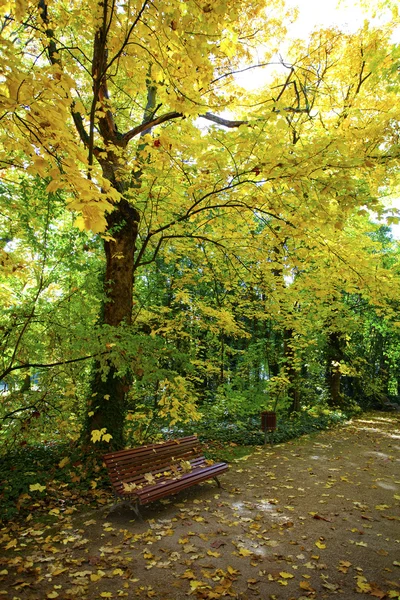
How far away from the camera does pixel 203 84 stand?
4.35 m

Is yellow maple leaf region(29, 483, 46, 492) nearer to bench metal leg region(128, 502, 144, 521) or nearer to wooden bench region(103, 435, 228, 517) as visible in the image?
wooden bench region(103, 435, 228, 517)

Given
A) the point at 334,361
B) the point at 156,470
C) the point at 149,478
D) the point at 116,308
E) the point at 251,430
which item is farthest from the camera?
the point at 334,361

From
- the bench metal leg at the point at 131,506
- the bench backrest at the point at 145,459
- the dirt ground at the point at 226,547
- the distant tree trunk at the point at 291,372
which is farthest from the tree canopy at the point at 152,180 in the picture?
the distant tree trunk at the point at 291,372

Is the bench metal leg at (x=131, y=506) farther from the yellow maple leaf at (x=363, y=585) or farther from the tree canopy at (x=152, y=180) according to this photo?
the yellow maple leaf at (x=363, y=585)

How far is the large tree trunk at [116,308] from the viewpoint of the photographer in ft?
19.9

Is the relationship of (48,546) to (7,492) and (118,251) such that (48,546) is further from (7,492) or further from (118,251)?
(118,251)

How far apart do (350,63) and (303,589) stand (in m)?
10.1

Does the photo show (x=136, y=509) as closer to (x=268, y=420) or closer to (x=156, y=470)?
(x=156, y=470)

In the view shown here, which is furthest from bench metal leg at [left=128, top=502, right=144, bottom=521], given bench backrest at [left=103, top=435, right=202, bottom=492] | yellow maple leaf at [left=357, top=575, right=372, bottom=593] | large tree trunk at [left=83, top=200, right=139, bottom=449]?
yellow maple leaf at [left=357, top=575, right=372, bottom=593]

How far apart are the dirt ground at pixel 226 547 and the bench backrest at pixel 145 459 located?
1.37ft

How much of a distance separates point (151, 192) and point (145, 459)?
3978mm

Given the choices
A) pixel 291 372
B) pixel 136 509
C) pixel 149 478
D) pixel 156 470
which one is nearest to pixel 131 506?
pixel 136 509

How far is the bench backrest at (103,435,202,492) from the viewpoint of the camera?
4598 mm

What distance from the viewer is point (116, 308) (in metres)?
6.36
